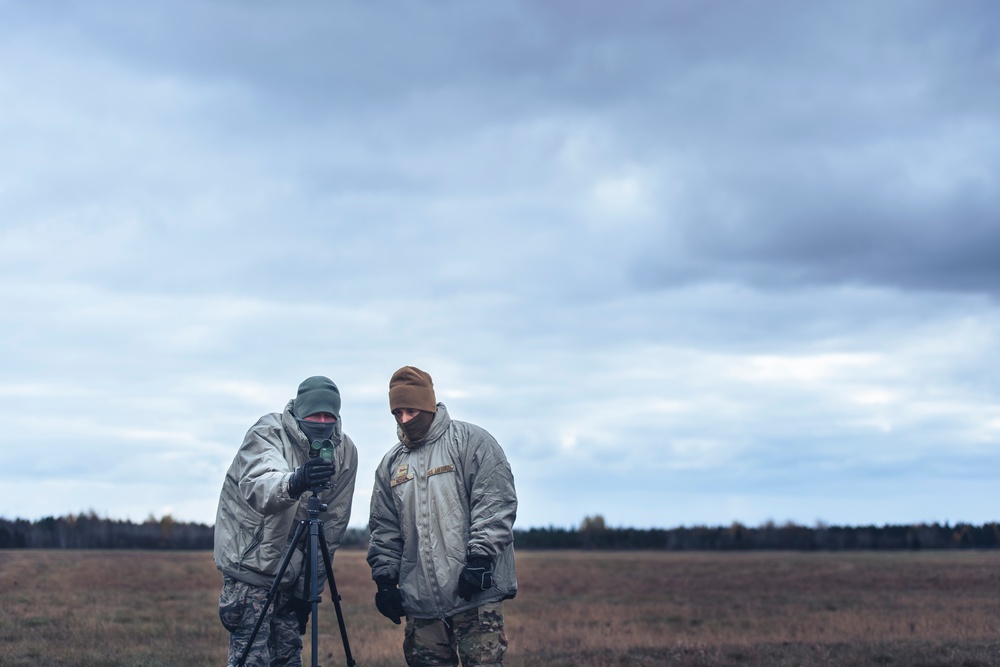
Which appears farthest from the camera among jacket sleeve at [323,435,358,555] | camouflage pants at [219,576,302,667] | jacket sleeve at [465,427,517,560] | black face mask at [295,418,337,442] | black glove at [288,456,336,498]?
jacket sleeve at [323,435,358,555]

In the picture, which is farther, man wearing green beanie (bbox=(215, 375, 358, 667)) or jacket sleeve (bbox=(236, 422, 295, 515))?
man wearing green beanie (bbox=(215, 375, 358, 667))

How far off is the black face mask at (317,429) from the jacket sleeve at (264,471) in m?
Answer: 0.18

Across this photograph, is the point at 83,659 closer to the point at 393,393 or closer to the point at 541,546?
the point at 393,393

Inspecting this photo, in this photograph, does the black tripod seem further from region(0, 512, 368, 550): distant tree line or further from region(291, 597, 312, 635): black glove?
region(0, 512, 368, 550): distant tree line

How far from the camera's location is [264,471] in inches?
244

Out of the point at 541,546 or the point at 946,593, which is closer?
the point at 946,593

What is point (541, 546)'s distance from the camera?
116062 mm

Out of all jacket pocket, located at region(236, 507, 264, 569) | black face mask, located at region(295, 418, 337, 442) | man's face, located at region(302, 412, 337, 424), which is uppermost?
man's face, located at region(302, 412, 337, 424)

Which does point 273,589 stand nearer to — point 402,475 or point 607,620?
point 402,475

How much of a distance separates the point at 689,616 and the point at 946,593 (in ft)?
47.2

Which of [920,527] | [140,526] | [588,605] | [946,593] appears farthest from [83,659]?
[920,527]

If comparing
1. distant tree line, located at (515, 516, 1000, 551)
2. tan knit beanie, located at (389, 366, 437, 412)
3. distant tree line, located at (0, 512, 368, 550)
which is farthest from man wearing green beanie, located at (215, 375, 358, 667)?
distant tree line, located at (515, 516, 1000, 551)

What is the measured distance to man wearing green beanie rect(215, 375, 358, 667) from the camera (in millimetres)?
6406

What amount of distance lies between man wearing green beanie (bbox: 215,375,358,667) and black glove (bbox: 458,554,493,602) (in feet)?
3.29
